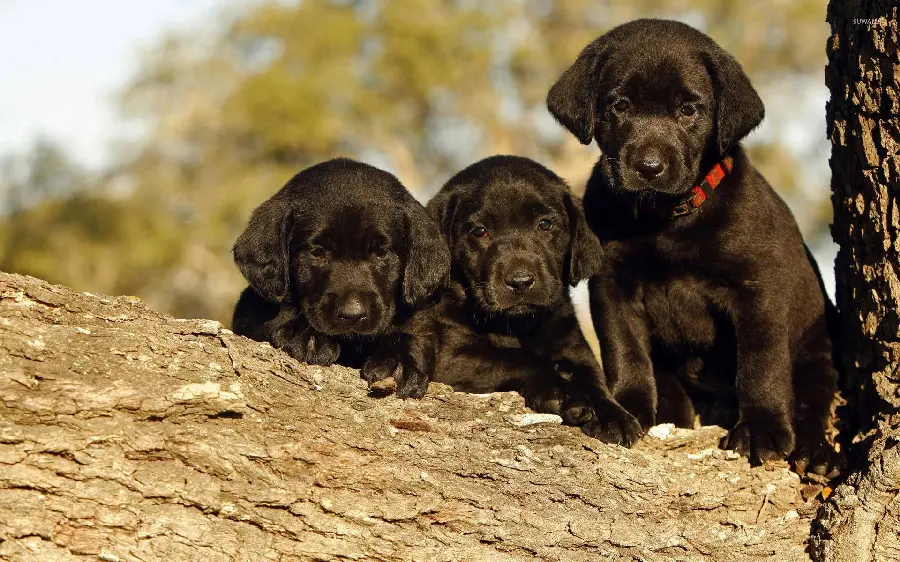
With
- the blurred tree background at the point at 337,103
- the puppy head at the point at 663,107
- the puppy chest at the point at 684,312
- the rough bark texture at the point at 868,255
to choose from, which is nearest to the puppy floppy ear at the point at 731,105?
the puppy head at the point at 663,107

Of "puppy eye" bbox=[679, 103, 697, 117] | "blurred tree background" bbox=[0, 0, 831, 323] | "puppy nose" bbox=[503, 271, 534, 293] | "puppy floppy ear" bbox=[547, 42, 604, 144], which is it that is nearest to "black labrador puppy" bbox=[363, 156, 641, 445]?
"puppy nose" bbox=[503, 271, 534, 293]

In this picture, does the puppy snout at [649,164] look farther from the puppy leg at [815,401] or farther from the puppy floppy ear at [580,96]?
the puppy leg at [815,401]

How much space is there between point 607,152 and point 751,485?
1.77 meters

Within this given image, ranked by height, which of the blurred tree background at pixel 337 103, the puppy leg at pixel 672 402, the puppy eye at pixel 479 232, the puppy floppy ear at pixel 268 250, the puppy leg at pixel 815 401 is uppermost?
the blurred tree background at pixel 337 103

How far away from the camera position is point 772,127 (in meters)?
29.1

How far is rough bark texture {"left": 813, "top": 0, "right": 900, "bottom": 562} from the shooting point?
4156mm

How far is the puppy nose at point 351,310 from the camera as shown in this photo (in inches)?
184

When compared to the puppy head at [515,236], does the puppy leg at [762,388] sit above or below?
below

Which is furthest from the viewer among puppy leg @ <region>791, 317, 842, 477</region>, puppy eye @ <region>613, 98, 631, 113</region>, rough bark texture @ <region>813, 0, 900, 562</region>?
puppy eye @ <region>613, 98, 631, 113</region>

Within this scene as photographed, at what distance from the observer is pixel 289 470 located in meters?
3.79

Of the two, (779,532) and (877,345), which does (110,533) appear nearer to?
(779,532)

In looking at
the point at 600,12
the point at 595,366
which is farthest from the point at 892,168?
the point at 600,12

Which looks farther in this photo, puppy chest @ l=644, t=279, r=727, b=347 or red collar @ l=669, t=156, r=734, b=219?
puppy chest @ l=644, t=279, r=727, b=347

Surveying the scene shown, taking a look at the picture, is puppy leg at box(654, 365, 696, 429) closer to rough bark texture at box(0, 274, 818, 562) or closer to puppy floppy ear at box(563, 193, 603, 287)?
puppy floppy ear at box(563, 193, 603, 287)
